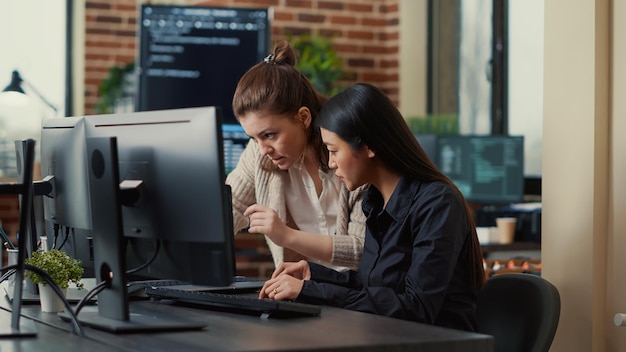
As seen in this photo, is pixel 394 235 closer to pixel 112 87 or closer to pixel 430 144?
pixel 430 144

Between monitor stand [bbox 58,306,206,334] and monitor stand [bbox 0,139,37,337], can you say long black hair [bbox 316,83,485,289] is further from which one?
monitor stand [bbox 0,139,37,337]

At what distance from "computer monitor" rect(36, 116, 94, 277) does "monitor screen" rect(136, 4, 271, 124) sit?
3.01 meters

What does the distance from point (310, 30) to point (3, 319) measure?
14.6ft

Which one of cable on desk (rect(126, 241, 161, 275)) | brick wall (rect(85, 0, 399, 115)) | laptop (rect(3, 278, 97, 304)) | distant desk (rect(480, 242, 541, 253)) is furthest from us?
brick wall (rect(85, 0, 399, 115))

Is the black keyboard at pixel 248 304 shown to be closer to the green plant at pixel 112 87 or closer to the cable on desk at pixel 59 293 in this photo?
the cable on desk at pixel 59 293

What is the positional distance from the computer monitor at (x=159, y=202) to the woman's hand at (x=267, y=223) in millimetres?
518

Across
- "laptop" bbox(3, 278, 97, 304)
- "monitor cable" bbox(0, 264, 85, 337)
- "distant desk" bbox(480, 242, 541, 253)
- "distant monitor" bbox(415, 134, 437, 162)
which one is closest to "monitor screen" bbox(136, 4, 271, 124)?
"distant monitor" bbox(415, 134, 437, 162)

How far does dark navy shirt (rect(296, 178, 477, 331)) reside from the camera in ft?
7.09

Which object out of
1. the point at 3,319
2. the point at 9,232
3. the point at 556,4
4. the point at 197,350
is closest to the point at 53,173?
the point at 3,319

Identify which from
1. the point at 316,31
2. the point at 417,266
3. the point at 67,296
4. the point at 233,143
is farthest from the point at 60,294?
the point at 316,31

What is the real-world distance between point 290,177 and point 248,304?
88cm

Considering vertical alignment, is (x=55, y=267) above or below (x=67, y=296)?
above

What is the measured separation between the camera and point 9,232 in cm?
602

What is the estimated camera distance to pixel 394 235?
2338mm
